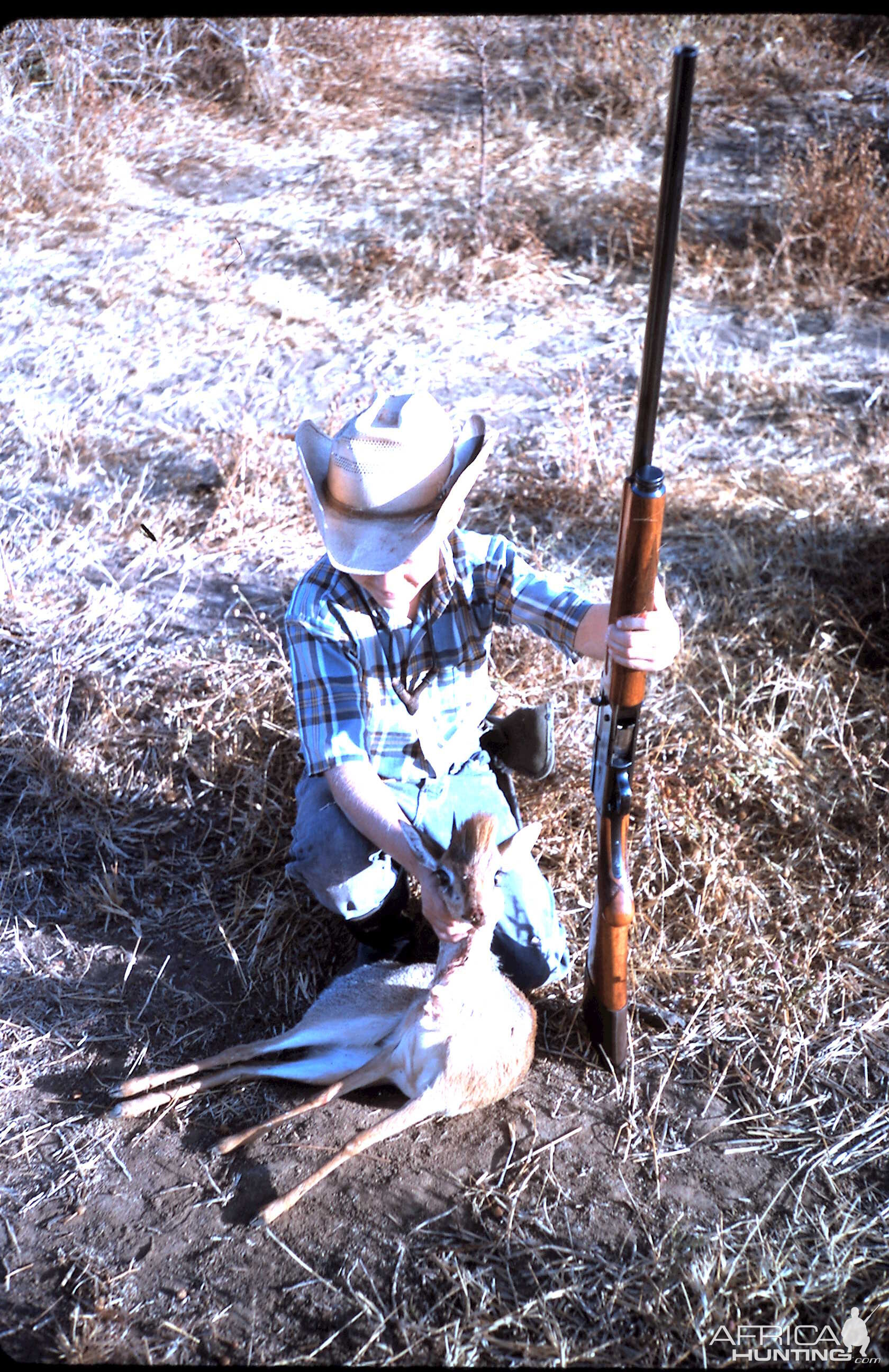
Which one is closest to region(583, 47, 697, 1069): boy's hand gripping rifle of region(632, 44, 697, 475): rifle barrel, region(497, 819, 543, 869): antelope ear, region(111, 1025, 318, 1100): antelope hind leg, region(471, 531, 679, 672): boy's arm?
region(632, 44, 697, 475): rifle barrel

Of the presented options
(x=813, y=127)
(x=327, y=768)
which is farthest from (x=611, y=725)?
(x=813, y=127)

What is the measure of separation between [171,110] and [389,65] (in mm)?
1810

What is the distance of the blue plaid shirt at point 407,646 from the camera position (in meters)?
2.98

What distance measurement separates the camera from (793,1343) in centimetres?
256

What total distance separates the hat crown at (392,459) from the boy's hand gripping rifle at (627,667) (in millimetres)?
519

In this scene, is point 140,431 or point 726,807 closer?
point 726,807

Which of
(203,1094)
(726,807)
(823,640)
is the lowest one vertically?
(203,1094)

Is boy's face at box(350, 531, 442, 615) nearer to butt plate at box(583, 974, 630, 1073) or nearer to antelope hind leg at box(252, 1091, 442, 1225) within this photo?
butt plate at box(583, 974, 630, 1073)

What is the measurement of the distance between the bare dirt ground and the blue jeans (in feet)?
0.83

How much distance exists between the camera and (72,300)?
650cm

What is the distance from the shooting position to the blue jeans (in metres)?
3.17

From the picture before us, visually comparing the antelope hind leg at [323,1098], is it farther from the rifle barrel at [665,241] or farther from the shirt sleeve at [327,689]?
the rifle barrel at [665,241]

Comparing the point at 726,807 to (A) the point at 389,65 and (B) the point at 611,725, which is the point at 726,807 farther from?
(A) the point at 389,65

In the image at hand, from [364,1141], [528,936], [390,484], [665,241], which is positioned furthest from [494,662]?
[665,241]
